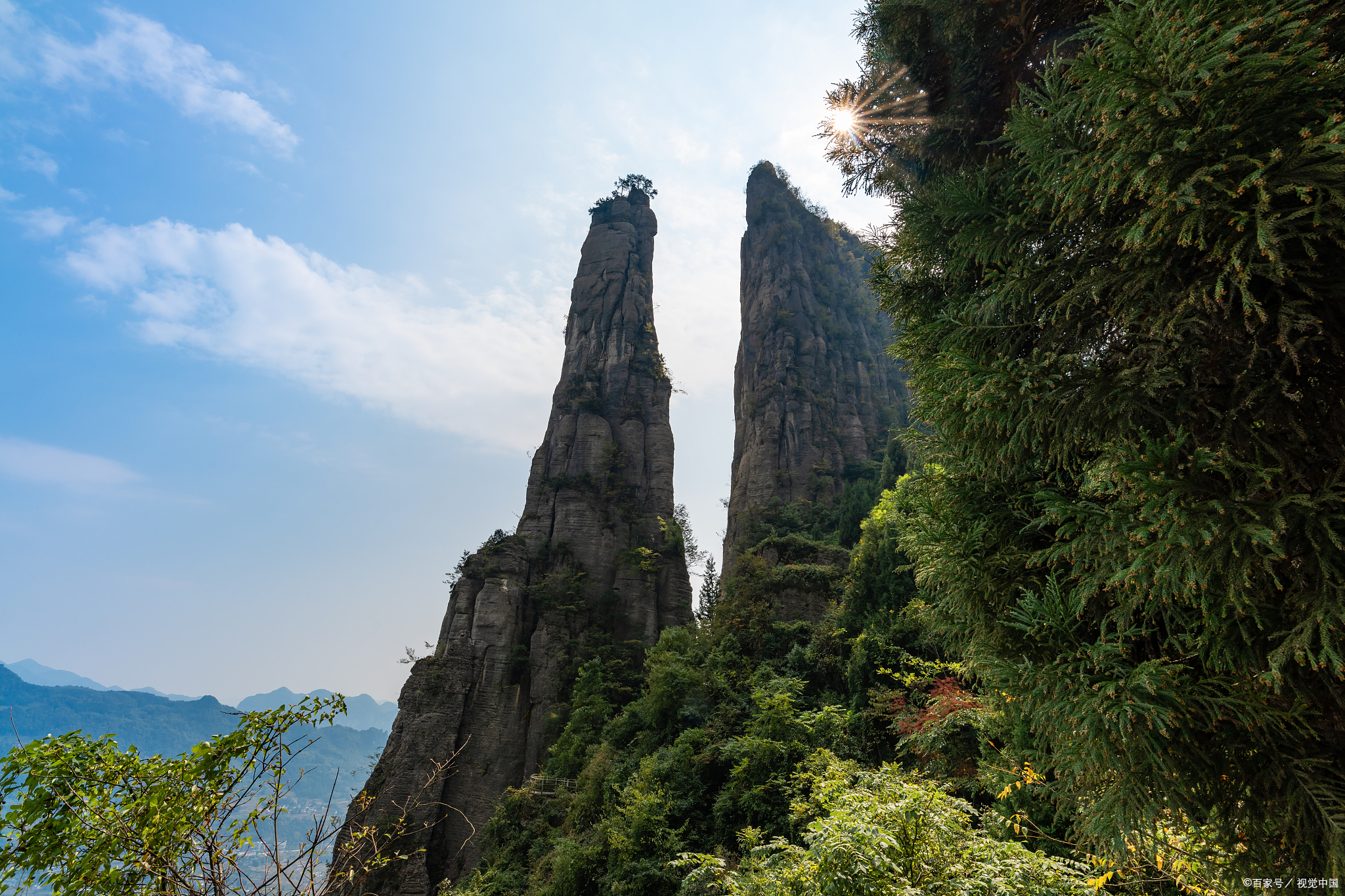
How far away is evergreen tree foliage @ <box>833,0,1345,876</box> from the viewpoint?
8.92 ft

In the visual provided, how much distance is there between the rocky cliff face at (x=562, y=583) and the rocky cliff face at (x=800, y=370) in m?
6.04

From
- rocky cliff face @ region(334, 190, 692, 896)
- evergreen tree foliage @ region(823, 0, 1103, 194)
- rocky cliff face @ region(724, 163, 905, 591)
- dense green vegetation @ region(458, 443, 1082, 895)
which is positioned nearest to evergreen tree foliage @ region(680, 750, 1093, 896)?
dense green vegetation @ region(458, 443, 1082, 895)

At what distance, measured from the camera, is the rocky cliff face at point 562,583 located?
2330 centimetres

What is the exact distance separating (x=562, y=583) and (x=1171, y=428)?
27.8 meters

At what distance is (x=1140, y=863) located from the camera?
16.6 ft

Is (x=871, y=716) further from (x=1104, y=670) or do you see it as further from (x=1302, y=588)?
(x=1302, y=588)

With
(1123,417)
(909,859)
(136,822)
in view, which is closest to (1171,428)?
(1123,417)

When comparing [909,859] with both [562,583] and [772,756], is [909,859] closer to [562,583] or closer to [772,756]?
[772,756]

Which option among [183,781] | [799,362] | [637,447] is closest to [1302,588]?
[183,781]

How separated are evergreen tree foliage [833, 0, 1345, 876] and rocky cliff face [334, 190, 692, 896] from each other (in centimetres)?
1727

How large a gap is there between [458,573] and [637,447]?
12313 millimetres

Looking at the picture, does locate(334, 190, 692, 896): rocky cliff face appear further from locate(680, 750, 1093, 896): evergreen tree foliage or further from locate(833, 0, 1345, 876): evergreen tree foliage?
locate(833, 0, 1345, 876): evergreen tree foliage

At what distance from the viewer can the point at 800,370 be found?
39.5 meters

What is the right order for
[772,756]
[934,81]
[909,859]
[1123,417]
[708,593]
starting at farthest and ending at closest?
[708,593] → [772,756] → [934,81] → [909,859] → [1123,417]
